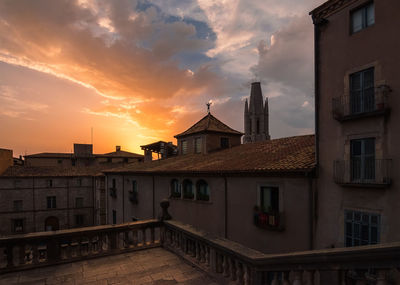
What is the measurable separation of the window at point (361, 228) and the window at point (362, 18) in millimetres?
8094

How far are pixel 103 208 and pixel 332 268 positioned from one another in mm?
40269

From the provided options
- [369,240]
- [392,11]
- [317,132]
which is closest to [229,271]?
[369,240]

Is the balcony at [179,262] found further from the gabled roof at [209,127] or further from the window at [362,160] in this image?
the gabled roof at [209,127]

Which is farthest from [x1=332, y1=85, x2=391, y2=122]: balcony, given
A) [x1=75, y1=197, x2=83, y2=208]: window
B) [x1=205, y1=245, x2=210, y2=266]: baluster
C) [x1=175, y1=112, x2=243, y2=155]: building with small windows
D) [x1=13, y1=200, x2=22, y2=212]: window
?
[x1=13, y1=200, x2=22, y2=212]: window

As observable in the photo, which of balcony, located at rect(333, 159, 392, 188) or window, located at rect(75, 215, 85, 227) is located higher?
balcony, located at rect(333, 159, 392, 188)

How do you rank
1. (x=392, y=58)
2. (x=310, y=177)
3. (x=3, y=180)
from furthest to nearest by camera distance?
(x=3, y=180), (x=310, y=177), (x=392, y=58)

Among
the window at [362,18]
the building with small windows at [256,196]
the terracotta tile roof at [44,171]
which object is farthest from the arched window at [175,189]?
the terracotta tile roof at [44,171]

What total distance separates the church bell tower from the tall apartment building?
2952 inches

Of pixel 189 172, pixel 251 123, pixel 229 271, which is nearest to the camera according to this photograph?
pixel 229 271

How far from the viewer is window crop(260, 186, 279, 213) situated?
12652 millimetres

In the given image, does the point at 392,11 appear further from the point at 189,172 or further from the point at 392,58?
the point at 189,172

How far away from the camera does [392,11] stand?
29.9 ft

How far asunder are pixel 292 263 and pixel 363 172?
8.14 meters

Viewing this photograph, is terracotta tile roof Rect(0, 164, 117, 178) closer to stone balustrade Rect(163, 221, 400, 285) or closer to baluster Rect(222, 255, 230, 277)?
stone balustrade Rect(163, 221, 400, 285)
